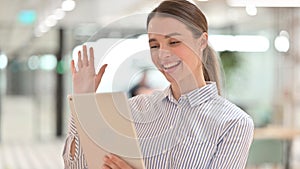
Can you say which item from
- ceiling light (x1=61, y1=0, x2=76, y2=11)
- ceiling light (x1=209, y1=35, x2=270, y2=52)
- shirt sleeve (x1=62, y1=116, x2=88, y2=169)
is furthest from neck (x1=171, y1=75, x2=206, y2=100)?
ceiling light (x1=209, y1=35, x2=270, y2=52)

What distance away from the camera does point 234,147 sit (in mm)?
1276

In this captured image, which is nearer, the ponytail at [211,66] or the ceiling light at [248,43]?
the ponytail at [211,66]

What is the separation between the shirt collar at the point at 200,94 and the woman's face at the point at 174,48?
1.7 inches

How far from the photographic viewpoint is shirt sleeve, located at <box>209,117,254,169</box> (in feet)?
4.16

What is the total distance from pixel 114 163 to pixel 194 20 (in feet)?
1.19

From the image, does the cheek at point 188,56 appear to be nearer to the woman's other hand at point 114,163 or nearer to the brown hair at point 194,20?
the brown hair at point 194,20

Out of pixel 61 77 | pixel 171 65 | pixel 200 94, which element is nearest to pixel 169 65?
pixel 171 65

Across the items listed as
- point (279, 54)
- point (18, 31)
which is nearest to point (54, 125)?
point (18, 31)

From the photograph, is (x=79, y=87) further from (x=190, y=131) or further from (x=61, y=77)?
(x=61, y=77)

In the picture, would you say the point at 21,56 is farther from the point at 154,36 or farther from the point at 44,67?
the point at 154,36

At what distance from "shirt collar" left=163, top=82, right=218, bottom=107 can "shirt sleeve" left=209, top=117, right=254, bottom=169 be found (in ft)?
0.33

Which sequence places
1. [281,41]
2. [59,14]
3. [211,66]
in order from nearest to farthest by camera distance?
[211,66]
[59,14]
[281,41]

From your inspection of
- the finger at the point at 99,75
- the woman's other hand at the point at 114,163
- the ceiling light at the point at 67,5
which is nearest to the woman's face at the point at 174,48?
the finger at the point at 99,75

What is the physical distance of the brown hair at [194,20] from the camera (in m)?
1.31
